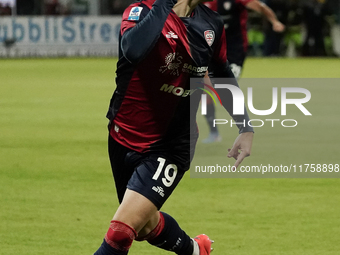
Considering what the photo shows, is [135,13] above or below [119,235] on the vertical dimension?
above

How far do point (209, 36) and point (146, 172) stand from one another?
0.90 meters

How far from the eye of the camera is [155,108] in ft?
15.3

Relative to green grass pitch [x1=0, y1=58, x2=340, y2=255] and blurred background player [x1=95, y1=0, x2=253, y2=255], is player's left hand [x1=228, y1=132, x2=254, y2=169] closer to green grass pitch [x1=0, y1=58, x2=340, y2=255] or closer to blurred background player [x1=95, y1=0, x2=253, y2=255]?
blurred background player [x1=95, y1=0, x2=253, y2=255]

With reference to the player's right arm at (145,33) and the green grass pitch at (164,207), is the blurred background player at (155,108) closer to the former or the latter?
the player's right arm at (145,33)

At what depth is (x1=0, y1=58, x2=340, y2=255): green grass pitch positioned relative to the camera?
6.22 meters

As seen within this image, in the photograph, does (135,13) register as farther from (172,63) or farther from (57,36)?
(57,36)

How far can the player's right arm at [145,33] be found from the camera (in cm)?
417

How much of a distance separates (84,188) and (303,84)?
13.1 meters

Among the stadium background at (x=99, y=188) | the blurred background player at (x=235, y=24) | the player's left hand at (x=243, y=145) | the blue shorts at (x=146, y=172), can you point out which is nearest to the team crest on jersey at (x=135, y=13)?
the blue shorts at (x=146, y=172)

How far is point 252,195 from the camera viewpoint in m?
8.09

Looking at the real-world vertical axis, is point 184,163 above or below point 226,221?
above

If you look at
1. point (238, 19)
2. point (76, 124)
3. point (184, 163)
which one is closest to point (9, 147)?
point (76, 124)

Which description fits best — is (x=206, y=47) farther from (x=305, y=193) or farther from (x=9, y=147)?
(x=9, y=147)

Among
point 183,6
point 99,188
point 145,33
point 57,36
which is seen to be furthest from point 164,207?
point 57,36
